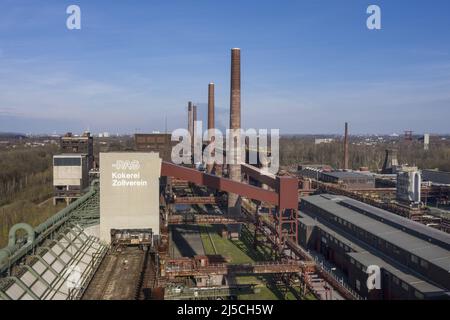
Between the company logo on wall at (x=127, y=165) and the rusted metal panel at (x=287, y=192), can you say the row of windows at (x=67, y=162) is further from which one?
the rusted metal panel at (x=287, y=192)

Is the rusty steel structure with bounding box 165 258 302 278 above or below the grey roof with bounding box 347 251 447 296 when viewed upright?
above

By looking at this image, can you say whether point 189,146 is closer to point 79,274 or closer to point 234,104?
point 234,104

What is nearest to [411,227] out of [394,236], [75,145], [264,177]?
[394,236]

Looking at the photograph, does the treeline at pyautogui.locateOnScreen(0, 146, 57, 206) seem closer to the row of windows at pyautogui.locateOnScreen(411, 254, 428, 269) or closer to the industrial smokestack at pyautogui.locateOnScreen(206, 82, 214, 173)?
the industrial smokestack at pyautogui.locateOnScreen(206, 82, 214, 173)

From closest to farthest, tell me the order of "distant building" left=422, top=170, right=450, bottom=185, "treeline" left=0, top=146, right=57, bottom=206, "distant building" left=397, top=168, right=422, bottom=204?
"distant building" left=397, top=168, right=422, bottom=204
"treeline" left=0, top=146, right=57, bottom=206
"distant building" left=422, top=170, right=450, bottom=185

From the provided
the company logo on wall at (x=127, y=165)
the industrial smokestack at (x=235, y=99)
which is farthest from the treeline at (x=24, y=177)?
the industrial smokestack at (x=235, y=99)

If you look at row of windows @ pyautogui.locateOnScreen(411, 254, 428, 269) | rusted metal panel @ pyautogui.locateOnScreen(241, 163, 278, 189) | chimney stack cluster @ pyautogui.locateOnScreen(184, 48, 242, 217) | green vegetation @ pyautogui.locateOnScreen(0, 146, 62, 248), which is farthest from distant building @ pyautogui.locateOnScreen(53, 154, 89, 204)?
row of windows @ pyautogui.locateOnScreen(411, 254, 428, 269)

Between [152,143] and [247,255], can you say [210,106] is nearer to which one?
[152,143]
